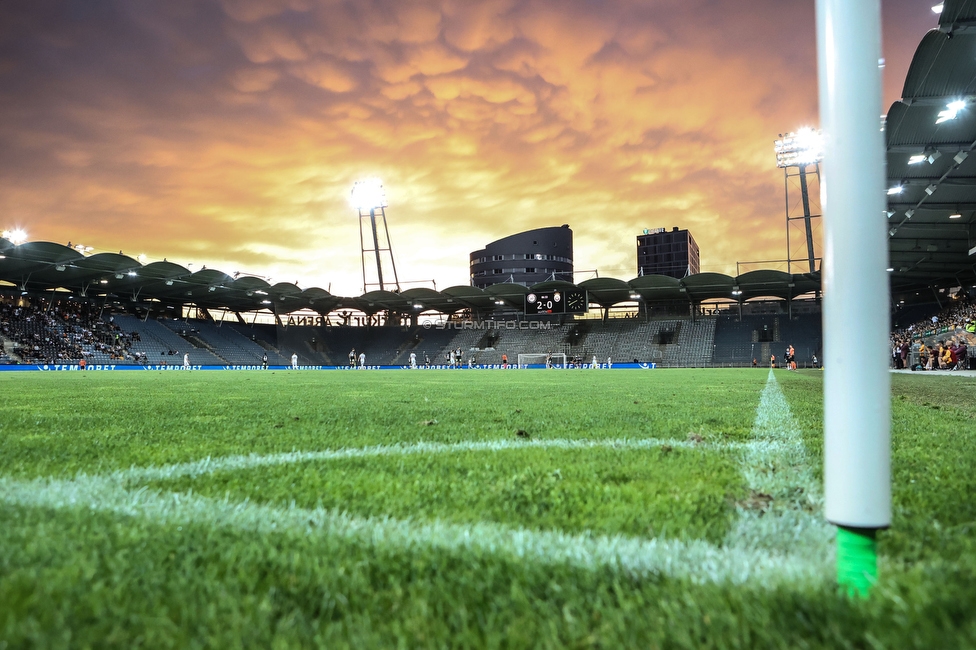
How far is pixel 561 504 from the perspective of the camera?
1.93m

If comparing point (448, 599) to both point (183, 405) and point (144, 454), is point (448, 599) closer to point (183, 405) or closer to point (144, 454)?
point (144, 454)

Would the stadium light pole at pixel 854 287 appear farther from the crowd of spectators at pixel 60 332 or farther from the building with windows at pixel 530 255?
the building with windows at pixel 530 255

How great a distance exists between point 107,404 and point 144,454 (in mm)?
4020

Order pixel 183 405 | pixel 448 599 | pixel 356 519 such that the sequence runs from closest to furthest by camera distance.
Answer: pixel 448 599
pixel 356 519
pixel 183 405

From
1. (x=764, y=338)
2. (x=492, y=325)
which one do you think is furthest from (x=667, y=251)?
(x=764, y=338)

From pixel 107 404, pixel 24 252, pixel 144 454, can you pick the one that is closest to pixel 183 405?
pixel 107 404

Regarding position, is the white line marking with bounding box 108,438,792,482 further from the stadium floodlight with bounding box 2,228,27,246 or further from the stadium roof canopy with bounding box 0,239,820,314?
the stadium roof canopy with bounding box 0,239,820,314

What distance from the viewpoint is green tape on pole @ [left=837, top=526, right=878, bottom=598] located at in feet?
3.40

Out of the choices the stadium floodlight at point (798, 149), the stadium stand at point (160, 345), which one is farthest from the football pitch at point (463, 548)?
the stadium stand at point (160, 345)

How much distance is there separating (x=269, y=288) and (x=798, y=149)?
37.2m

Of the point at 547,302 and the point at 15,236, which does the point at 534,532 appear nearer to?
the point at 15,236

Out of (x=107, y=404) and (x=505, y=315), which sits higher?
(x=505, y=315)

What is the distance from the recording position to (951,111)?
13.6m

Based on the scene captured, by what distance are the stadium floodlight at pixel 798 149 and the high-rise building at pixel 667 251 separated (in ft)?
222
